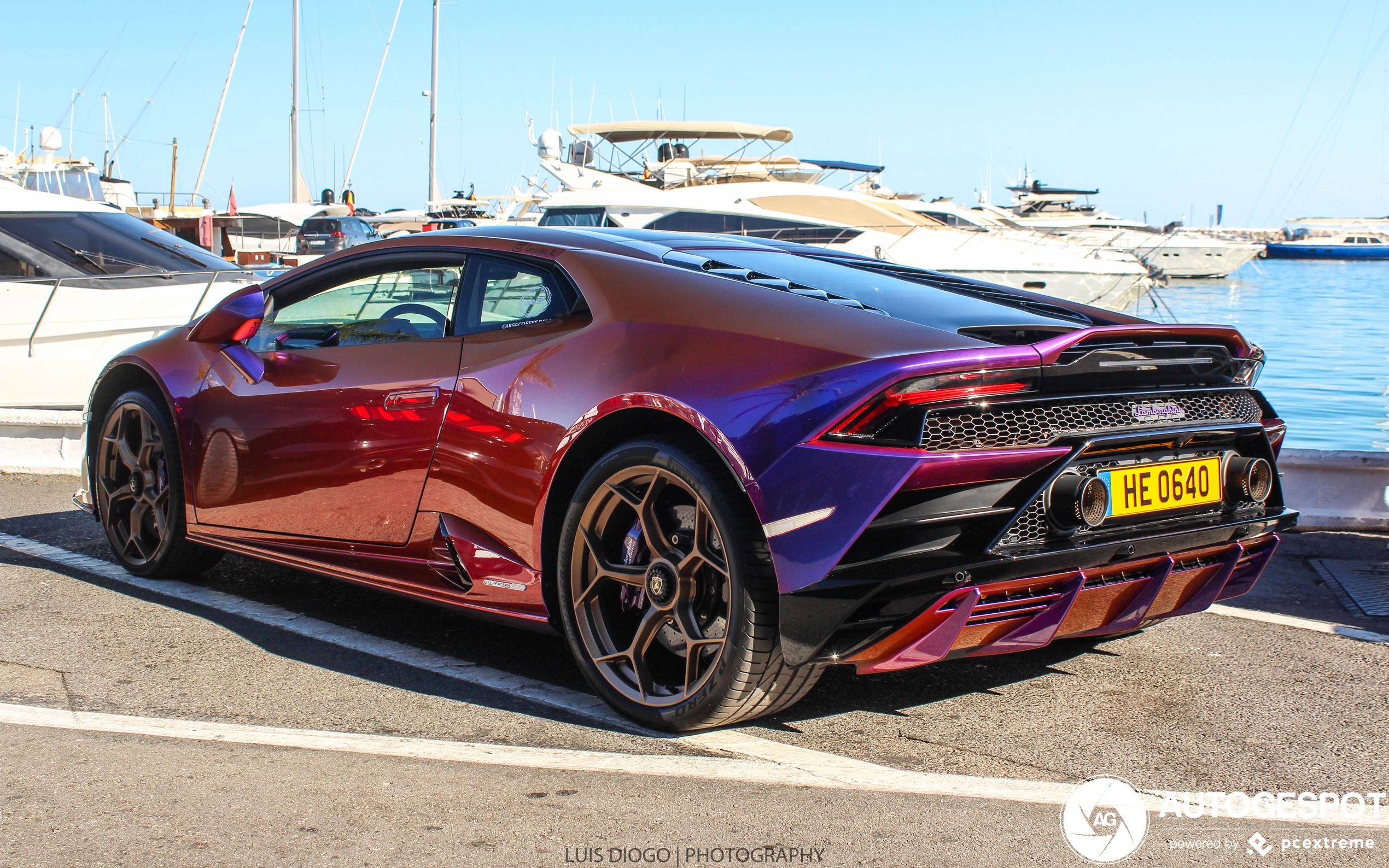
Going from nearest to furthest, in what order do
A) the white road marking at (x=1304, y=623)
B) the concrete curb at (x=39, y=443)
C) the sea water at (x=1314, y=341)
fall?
the white road marking at (x=1304, y=623) < the concrete curb at (x=39, y=443) < the sea water at (x=1314, y=341)

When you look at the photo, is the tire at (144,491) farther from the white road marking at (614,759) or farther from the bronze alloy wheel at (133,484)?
the white road marking at (614,759)

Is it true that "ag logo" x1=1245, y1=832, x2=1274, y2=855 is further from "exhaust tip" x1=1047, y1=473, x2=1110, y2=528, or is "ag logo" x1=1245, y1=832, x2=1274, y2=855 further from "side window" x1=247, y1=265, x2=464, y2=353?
"side window" x1=247, y1=265, x2=464, y2=353

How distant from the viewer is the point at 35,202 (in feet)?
29.0

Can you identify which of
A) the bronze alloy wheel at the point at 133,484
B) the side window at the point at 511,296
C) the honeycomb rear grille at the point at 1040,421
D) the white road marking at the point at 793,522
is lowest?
the bronze alloy wheel at the point at 133,484

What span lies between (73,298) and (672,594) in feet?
22.2

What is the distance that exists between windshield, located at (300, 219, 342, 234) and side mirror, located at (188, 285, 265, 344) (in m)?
27.5

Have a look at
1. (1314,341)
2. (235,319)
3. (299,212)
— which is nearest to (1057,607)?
(235,319)

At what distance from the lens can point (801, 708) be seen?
3.22 meters

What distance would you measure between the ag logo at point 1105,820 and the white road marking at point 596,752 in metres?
0.04

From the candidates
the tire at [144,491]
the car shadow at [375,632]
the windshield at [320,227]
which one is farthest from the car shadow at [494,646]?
the windshield at [320,227]

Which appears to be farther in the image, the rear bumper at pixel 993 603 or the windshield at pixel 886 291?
the windshield at pixel 886 291

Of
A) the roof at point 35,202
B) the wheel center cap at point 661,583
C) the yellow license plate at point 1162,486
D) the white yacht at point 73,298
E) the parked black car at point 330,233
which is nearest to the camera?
the yellow license plate at point 1162,486

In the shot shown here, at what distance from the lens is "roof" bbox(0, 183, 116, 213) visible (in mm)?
8695

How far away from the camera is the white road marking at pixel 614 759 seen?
2631mm
